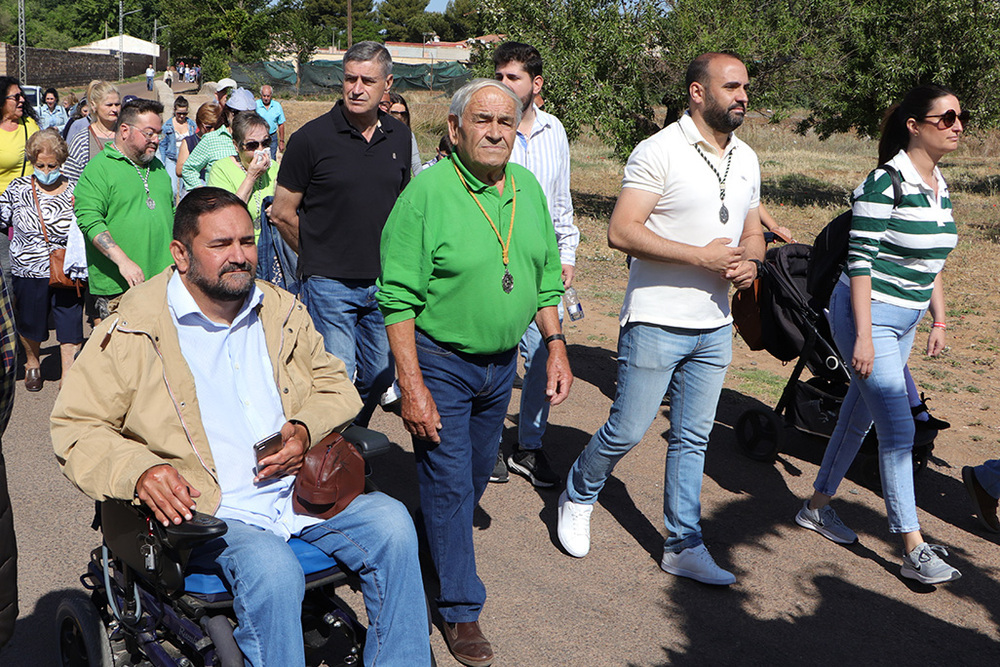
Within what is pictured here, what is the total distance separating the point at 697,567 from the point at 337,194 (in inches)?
100

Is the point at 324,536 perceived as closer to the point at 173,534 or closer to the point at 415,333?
the point at 173,534

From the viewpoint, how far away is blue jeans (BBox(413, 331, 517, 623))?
3484mm

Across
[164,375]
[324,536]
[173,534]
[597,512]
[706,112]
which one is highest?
[706,112]

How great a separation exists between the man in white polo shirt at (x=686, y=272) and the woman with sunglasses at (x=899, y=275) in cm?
54

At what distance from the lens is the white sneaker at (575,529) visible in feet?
14.5

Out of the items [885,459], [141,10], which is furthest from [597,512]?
[141,10]

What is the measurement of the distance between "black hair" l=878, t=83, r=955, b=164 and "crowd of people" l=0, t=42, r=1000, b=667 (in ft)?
0.06

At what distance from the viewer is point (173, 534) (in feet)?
8.56

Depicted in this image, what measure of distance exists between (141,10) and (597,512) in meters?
125

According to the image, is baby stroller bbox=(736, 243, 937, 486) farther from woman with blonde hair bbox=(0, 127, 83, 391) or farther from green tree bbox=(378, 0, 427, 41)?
green tree bbox=(378, 0, 427, 41)

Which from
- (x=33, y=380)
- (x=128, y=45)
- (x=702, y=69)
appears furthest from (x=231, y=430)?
(x=128, y=45)

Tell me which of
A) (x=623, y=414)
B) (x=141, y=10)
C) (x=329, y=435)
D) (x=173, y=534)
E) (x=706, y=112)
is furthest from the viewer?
(x=141, y=10)

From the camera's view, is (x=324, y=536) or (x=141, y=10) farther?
(x=141, y=10)

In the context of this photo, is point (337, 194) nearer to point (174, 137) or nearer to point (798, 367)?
point (798, 367)
